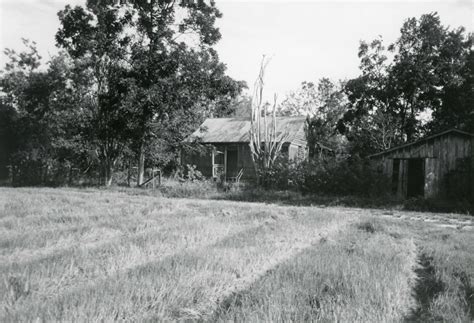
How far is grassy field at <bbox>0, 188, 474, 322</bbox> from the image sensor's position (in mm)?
2893

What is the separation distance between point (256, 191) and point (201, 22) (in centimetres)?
1160

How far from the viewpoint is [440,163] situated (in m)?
18.1

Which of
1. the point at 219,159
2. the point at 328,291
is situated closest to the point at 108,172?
the point at 219,159

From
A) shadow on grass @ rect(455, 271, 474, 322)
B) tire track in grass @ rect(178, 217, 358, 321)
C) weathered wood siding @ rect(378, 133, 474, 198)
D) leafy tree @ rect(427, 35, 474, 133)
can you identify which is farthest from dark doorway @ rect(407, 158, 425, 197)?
shadow on grass @ rect(455, 271, 474, 322)

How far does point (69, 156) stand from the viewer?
26500 mm

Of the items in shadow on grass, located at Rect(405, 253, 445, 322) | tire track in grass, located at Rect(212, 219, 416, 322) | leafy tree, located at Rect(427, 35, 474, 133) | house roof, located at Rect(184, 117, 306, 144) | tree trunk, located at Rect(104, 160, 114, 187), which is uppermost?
leafy tree, located at Rect(427, 35, 474, 133)

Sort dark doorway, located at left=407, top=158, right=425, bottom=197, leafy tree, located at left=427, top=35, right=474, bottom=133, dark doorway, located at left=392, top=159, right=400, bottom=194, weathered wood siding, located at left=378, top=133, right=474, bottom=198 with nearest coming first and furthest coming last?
weathered wood siding, located at left=378, top=133, right=474, bottom=198 → dark doorway, located at left=392, top=159, right=400, bottom=194 → dark doorway, located at left=407, top=158, right=425, bottom=197 → leafy tree, located at left=427, top=35, right=474, bottom=133

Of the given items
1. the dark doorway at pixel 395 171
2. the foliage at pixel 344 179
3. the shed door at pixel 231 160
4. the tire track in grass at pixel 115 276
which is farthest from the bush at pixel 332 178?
the tire track in grass at pixel 115 276

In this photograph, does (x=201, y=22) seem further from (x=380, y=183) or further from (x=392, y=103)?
(x=392, y=103)

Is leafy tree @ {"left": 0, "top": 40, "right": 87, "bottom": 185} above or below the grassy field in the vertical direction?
above

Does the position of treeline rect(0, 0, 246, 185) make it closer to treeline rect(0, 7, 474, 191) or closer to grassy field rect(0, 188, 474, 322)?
treeline rect(0, 7, 474, 191)

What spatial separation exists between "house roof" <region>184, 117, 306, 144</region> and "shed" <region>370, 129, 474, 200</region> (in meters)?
9.61

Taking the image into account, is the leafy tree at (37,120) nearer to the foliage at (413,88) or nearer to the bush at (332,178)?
the bush at (332,178)

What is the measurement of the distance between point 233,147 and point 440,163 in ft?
51.6
